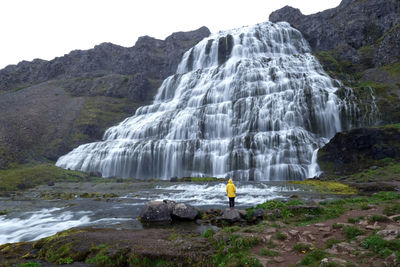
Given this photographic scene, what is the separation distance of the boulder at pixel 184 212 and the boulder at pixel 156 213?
1.76 feet

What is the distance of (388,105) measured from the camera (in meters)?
42.4

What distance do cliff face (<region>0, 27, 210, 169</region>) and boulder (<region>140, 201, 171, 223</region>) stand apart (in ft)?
157

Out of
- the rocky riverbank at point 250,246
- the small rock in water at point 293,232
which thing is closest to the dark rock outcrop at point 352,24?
the rocky riverbank at point 250,246

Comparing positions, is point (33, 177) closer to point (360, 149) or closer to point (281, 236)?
point (281, 236)

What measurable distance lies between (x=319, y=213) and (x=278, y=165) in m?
24.7

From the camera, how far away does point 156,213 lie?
57.7ft

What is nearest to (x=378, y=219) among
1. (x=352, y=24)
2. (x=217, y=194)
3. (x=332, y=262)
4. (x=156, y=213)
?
(x=332, y=262)

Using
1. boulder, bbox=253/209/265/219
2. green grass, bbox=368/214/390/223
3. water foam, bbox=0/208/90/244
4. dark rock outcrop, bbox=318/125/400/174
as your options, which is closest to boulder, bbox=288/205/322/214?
boulder, bbox=253/209/265/219

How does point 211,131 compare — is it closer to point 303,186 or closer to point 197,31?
point 303,186

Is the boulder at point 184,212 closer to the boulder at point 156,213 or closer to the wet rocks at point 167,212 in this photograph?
→ the wet rocks at point 167,212

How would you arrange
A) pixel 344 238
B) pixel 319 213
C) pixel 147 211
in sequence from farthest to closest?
pixel 147 211 → pixel 319 213 → pixel 344 238

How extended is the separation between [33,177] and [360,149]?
5207cm

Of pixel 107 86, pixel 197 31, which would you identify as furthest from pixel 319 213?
pixel 197 31

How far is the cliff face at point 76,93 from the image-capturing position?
217ft
